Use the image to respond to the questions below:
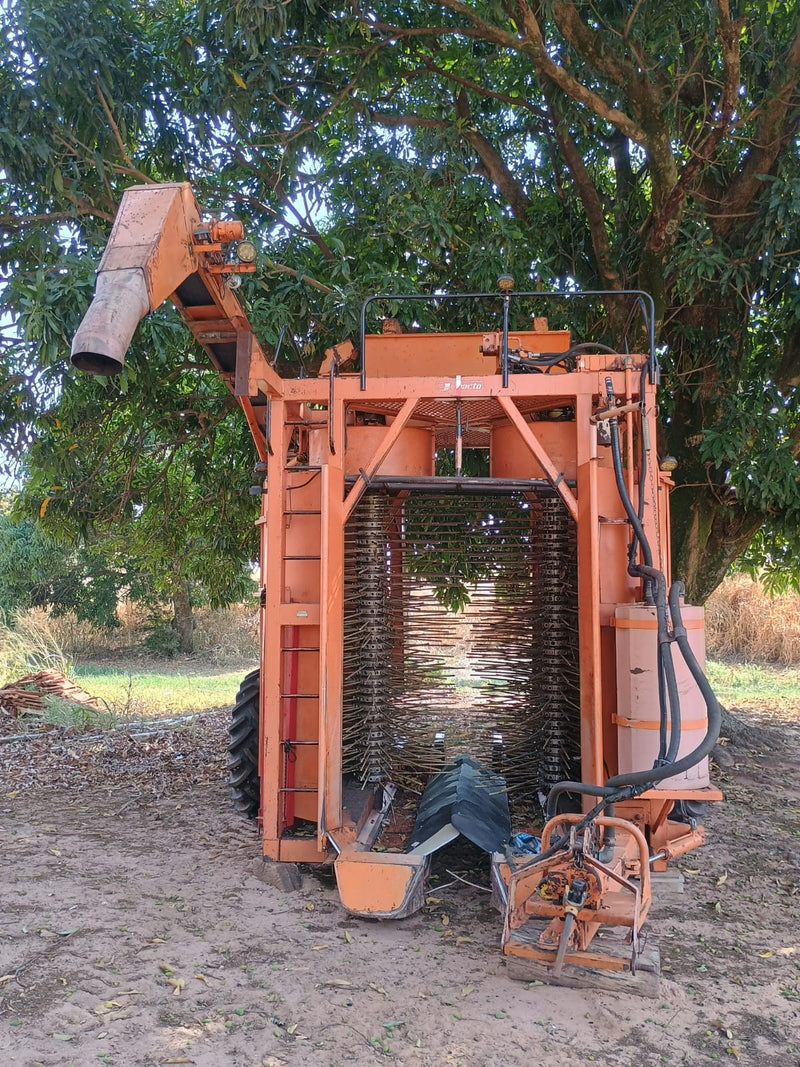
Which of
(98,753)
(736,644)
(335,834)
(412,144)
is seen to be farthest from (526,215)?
(736,644)

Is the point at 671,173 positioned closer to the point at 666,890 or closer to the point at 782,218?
the point at 782,218

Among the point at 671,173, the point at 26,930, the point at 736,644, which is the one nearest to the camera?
the point at 26,930

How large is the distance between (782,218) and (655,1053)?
5.61 meters

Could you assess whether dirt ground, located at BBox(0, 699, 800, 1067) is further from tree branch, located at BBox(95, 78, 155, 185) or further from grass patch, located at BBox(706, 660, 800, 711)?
grass patch, located at BBox(706, 660, 800, 711)

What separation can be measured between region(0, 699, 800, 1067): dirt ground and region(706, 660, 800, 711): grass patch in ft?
20.3

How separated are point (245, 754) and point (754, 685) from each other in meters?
10.1

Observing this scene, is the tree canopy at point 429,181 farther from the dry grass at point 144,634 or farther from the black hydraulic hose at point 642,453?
the dry grass at point 144,634

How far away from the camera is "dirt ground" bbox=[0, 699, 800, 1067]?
3.33m

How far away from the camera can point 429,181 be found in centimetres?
688

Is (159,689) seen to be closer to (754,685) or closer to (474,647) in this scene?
(474,647)

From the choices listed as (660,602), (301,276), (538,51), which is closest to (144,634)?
(301,276)

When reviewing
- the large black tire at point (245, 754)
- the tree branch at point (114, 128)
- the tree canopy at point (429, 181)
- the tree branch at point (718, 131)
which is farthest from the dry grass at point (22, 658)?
the tree branch at point (718, 131)

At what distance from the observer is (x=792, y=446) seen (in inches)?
298

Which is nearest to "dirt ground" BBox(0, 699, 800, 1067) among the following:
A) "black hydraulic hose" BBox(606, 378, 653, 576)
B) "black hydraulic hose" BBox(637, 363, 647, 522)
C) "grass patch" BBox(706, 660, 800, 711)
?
"black hydraulic hose" BBox(606, 378, 653, 576)
